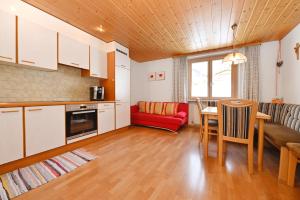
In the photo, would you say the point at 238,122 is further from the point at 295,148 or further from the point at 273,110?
the point at 273,110

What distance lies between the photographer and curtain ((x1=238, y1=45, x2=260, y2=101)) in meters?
3.45

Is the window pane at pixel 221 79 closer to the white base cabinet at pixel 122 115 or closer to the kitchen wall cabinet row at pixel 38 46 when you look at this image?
the white base cabinet at pixel 122 115

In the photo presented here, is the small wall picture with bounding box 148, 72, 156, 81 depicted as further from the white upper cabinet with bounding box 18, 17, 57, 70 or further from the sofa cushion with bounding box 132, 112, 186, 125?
the white upper cabinet with bounding box 18, 17, 57, 70

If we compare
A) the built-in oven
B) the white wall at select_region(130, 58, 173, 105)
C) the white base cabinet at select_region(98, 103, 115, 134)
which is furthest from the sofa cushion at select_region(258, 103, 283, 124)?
the built-in oven

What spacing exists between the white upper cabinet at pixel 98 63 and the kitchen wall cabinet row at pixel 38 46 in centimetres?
3

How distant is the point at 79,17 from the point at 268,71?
14.8 ft

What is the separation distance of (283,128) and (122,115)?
10.7ft

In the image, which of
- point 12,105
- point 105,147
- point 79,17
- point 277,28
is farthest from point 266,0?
point 12,105

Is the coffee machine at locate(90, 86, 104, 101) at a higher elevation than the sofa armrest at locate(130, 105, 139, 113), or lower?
higher

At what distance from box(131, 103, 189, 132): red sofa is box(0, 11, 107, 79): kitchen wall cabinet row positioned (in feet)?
6.50

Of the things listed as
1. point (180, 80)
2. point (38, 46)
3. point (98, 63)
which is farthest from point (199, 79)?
point (38, 46)

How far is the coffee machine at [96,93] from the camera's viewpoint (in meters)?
3.18

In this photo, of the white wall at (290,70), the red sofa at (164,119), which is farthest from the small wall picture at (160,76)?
the white wall at (290,70)

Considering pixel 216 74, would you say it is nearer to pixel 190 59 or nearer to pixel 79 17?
pixel 190 59
